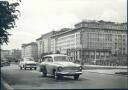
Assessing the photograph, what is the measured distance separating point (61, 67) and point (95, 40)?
139626 mm

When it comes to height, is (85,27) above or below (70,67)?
above

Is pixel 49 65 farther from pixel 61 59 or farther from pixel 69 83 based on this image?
pixel 69 83

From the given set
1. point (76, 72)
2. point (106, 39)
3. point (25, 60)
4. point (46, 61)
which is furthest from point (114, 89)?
point (106, 39)

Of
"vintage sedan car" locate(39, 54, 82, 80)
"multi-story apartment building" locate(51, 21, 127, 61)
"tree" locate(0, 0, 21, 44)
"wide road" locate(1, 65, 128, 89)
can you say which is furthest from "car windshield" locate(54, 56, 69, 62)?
"multi-story apartment building" locate(51, 21, 127, 61)

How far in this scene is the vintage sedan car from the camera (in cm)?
1977

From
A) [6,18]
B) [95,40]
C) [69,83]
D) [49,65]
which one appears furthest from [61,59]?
[95,40]

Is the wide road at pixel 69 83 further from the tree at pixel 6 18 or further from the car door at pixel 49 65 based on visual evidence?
the tree at pixel 6 18

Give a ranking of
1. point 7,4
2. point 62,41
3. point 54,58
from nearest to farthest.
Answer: point 54,58 < point 7,4 < point 62,41

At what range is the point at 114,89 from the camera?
13.4 meters

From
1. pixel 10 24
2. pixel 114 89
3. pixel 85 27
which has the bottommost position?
pixel 114 89

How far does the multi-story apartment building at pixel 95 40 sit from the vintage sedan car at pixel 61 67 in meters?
124

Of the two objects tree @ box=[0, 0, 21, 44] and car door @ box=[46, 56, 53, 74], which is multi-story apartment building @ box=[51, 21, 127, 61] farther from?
car door @ box=[46, 56, 53, 74]

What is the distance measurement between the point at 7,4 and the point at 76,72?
10658 millimetres

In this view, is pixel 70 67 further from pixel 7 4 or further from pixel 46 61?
pixel 7 4
